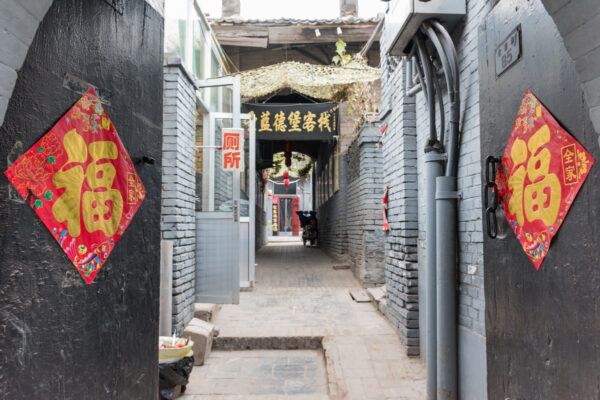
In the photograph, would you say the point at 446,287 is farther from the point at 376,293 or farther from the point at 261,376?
the point at 376,293

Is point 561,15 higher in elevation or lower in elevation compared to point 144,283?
higher

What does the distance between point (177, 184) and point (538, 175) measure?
12.6 ft

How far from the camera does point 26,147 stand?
1.65 m

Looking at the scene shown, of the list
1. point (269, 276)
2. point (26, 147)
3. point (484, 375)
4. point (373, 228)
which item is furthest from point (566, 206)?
point (269, 276)

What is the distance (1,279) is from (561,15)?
228 cm

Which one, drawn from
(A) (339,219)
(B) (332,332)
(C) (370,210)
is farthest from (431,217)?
(A) (339,219)

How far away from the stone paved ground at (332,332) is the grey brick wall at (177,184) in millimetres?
755

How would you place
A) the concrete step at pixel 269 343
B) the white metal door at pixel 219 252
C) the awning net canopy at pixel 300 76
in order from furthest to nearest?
the awning net canopy at pixel 300 76 < the white metal door at pixel 219 252 < the concrete step at pixel 269 343

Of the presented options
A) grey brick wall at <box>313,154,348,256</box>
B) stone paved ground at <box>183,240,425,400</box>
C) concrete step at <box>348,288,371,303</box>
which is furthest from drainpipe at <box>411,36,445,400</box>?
grey brick wall at <box>313,154,348,256</box>

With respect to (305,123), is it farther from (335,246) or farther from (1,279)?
(1,279)

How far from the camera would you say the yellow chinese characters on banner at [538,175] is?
5.89ft

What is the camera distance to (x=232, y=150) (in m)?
5.93

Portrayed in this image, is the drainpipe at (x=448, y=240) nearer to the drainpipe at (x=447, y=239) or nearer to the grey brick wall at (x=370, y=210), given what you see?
the drainpipe at (x=447, y=239)

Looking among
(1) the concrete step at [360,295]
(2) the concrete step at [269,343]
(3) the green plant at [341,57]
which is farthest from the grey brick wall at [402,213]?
(3) the green plant at [341,57]
